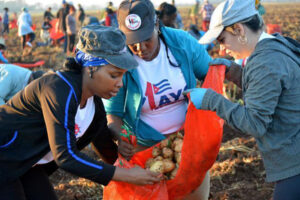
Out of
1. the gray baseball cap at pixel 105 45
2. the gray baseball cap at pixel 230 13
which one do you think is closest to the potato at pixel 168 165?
the gray baseball cap at pixel 105 45

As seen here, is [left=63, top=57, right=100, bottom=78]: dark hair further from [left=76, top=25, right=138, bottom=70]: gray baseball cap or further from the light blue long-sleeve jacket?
the light blue long-sleeve jacket

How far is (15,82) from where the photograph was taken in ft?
9.33

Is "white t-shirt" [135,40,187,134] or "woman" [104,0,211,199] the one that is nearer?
"woman" [104,0,211,199]

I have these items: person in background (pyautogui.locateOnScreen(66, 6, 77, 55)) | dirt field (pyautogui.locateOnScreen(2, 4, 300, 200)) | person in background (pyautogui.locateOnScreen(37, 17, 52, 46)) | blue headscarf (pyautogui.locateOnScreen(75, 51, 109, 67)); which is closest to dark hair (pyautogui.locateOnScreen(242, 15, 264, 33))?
blue headscarf (pyautogui.locateOnScreen(75, 51, 109, 67))

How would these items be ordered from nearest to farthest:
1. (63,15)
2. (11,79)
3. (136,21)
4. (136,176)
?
(136,176), (136,21), (11,79), (63,15)

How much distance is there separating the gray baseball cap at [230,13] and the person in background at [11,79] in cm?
171

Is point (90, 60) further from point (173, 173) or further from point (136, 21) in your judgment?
point (173, 173)

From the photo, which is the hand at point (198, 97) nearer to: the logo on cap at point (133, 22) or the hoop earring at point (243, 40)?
the hoop earring at point (243, 40)

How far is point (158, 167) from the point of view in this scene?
6.82 feet

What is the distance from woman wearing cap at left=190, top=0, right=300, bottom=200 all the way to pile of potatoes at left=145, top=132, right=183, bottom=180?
598 millimetres

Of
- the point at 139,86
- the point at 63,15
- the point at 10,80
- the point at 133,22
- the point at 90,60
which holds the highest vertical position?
the point at 133,22

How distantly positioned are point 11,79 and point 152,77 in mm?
1375

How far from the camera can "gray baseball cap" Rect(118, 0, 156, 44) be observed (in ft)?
6.42

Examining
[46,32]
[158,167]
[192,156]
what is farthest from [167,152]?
[46,32]
